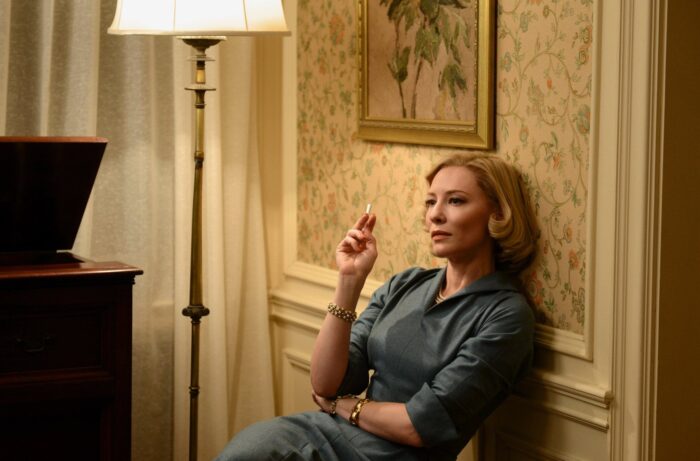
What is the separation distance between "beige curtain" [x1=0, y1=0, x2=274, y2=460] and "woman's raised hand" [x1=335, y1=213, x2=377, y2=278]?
2.92 feet

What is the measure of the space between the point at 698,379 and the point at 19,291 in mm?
1398

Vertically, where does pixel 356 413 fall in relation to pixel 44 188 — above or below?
below

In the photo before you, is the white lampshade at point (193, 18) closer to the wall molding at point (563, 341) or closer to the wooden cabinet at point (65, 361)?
the wooden cabinet at point (65, 361)

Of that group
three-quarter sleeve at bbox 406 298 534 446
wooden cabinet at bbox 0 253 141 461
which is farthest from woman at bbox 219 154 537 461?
wooden cabinet at bbox 0 253 141 461

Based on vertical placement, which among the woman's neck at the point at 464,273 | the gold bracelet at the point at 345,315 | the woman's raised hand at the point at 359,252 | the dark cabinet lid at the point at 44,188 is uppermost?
the dark cabinet lid at the point at 44,188

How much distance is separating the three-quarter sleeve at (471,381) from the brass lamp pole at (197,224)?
821 millimetres

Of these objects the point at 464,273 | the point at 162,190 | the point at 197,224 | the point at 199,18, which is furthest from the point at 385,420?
the point at 162,190

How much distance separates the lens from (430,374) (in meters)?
2.17

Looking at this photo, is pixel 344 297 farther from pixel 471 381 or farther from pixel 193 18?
pixel 193 18

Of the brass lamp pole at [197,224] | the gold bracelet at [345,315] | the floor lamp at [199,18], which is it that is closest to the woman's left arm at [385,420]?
the gold bracelet at [345,315]

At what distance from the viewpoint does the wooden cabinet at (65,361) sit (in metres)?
2.24

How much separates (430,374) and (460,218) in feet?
1.09

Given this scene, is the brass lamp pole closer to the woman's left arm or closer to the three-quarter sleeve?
the woman's left arm

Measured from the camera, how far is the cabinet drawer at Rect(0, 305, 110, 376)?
2.24m
